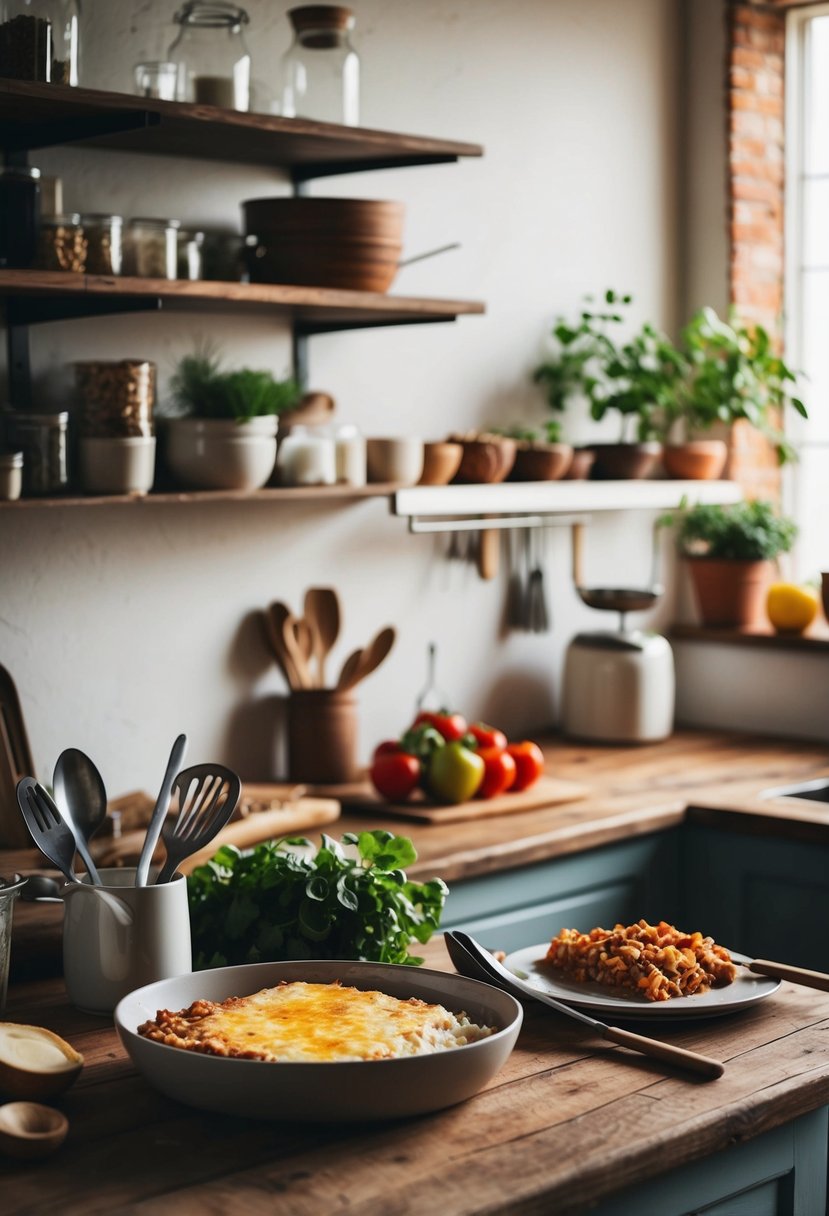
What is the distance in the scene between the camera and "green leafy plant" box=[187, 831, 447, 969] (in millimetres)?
1732

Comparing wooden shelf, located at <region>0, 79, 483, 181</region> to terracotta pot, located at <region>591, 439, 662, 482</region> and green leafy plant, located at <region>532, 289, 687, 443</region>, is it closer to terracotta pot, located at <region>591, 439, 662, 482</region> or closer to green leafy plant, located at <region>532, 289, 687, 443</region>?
green leafy plant, located at <region>532, 289, 687, 443</region>

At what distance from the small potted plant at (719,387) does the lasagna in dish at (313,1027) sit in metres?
2.45

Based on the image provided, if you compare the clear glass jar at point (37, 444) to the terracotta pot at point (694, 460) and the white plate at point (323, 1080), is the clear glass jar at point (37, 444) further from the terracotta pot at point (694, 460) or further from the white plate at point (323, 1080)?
the terracotta pot at point (694, 460)

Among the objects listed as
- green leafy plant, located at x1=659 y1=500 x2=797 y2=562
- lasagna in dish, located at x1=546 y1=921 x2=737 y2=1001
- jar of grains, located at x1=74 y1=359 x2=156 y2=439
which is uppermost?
jar of grains, located at x1=74 y1=359 x2=156 y2=439

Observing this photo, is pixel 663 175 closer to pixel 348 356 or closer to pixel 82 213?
pixel 348 356

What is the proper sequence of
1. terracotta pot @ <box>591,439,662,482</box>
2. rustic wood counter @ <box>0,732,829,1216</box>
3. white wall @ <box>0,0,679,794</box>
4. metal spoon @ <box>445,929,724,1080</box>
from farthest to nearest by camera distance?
terracotta pot @ <box>591,439,662,482</box> < white wall @ <box>0,0,679,794</box> < metal spoon @ <box>445,929,724,1080</box> < rustic wood counter @ <box>0,732,829,1216</box>

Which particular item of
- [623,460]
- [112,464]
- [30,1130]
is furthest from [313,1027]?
[623,460]

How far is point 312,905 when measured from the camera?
1732mm

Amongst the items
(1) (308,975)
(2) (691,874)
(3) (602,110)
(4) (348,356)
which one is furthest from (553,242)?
(1) (308,975)

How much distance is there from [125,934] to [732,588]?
2525 millimetres

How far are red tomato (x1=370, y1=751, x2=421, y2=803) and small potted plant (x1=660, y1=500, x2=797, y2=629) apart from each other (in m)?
1.19

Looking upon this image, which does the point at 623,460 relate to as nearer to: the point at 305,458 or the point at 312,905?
the point at 305,458

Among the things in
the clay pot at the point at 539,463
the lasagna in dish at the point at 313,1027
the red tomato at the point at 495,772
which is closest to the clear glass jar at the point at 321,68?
the clay pot at the point at 539,463

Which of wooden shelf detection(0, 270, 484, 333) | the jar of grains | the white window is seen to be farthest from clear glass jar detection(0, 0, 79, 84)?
the white window
